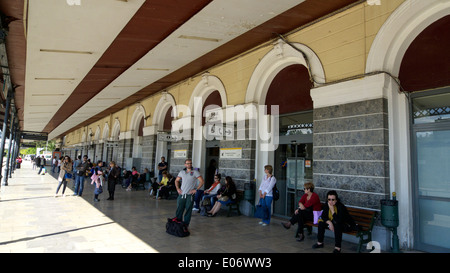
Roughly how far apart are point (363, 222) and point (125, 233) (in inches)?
164

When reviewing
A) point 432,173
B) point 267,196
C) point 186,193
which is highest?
point 432,173

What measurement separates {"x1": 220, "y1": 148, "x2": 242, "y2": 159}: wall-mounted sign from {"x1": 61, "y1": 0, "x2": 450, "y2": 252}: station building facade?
0.04 m

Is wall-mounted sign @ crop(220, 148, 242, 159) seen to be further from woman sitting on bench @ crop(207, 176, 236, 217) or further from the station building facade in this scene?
woman sitting on bench @ crop(207, 176, 236, 217)

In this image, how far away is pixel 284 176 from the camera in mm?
7273

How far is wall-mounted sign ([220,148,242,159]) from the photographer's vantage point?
25.9 ft

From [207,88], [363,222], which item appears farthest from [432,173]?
[207,88]

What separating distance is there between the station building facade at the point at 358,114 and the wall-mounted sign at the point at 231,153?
4 centimetres

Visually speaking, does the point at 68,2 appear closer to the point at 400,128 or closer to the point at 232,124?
the point at 232,124

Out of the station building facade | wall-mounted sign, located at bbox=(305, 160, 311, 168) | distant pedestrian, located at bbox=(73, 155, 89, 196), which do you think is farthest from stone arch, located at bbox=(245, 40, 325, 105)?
distant pedestrian, located at bbox=(73, 155, 89, 196)

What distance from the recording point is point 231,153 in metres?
8.14

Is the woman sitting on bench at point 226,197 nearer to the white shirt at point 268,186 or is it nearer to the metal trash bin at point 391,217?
the white shirt at point 268,186

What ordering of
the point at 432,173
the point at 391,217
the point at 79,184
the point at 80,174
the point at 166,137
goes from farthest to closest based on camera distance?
the point at 166,137 < the point at 79,184 < the point at 80,174 < the point at 432,173 < the point at 391,217

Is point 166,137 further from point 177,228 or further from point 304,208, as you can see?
point 304,208
